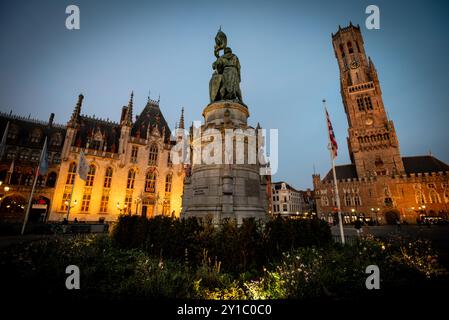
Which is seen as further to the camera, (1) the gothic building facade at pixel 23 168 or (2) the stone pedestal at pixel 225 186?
(1) the gothic building facade at pixel 23 168

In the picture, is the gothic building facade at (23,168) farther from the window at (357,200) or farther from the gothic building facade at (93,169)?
the window at (357,200)

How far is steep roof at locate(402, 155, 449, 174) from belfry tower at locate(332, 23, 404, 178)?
12.0ft

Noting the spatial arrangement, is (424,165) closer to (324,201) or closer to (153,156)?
(324,201)

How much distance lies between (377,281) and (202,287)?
14.0 ft

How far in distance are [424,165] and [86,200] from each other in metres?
74.0

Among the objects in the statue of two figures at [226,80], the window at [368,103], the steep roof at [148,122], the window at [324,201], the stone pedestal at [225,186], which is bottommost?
the stone pedestal at [225,186]

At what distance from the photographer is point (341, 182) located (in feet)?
171

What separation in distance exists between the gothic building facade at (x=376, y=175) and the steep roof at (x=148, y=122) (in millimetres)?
38214

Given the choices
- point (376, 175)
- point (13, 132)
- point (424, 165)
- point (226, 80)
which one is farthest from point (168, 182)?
point (424, 165)

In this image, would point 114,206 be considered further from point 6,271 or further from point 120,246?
point 6,271

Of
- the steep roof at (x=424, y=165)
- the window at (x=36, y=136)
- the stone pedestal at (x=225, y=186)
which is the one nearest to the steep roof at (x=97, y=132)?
the window at (x=36, y=136)

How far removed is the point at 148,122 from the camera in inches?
1634

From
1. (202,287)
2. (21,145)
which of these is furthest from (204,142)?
(21,145)

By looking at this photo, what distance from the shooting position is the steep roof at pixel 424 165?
4669 cm
